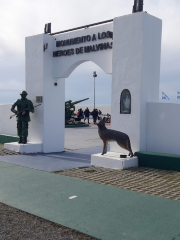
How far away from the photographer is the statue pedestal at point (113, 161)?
24.8 ft

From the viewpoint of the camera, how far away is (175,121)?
7617mm

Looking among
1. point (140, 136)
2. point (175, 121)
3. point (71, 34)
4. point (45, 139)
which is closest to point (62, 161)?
point (45, 139)

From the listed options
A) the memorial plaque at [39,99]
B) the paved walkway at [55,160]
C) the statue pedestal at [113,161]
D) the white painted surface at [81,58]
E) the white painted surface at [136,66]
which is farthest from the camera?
the memorial plaque at [39,99]

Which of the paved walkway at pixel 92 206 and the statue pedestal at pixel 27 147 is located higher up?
the statue pedestal at pixel 27 147

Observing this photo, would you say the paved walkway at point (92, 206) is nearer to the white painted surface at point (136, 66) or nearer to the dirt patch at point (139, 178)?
the dirt patch at point (139, 178)

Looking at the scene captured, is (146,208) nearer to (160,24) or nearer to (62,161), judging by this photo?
(62,161)

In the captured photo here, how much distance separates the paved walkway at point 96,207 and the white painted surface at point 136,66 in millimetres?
2424

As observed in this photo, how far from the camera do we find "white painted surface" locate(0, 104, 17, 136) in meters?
12.9

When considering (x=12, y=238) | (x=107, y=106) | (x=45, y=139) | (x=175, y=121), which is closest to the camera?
(x=12, y=238)

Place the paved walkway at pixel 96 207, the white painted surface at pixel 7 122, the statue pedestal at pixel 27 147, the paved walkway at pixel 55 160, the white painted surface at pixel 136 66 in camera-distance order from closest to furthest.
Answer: the paved walkway at pixel 96 207, the white painted surface at pixel 136 66, the paved walkway at pixel 55 160, the statue pedestal at pixel 27 147, the white painted surface at pixel 7 122

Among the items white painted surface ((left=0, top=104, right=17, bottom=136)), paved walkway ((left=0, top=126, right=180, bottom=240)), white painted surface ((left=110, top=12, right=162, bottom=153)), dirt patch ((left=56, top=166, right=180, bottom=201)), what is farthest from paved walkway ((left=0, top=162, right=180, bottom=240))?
white painted surface ((left=0, top=104, right=17, bottom=136))

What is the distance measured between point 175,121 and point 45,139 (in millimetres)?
4626

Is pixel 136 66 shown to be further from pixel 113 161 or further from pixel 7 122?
pixel 7 122

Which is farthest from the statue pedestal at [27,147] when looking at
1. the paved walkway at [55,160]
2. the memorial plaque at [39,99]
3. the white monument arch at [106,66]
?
the memorial plaque at [39,99]
